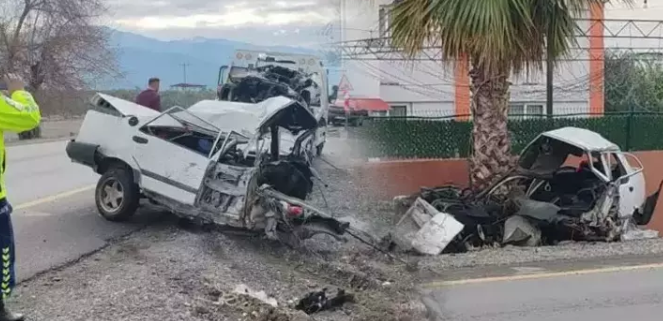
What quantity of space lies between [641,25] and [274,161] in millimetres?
25813

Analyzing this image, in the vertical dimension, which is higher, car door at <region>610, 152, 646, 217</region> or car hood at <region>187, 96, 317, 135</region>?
car hood at <region>187, 96, 317, 135</region>

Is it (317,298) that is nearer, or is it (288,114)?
(317,298)

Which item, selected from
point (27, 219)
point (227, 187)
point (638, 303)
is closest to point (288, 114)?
point (227, 187)

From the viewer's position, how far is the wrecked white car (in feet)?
28.2

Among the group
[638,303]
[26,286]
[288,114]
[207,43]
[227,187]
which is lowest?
[638,303]

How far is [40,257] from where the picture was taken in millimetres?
7633

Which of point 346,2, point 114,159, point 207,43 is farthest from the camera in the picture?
point 207,43

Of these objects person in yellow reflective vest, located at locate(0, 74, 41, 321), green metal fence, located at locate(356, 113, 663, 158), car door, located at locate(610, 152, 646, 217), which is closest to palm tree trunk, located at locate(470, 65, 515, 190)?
green metal fence, located at locate(356, 113, 663, 158)

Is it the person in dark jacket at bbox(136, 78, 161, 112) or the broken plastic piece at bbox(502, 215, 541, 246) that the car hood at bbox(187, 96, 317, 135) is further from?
the person in dark jacket at bbox(136, 78, 161, 112)

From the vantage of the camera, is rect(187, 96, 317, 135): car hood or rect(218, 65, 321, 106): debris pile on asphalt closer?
rect(187, 96, 317, 135): car hood

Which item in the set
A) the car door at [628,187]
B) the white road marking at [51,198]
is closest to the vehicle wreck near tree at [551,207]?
the car door at [628,187]

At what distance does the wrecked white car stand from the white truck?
16.8 ft

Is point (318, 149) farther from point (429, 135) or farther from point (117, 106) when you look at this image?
point (117, 106)

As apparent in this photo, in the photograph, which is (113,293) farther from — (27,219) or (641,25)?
(641,25)
